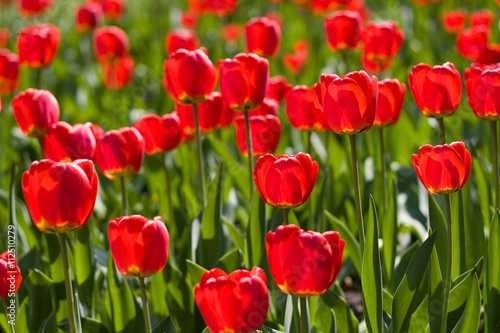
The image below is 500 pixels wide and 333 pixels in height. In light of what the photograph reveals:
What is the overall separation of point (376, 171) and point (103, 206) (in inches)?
43.5

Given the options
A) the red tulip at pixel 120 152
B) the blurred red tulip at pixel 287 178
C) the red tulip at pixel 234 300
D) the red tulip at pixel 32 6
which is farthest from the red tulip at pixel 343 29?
the red tulip at pixel 32 6

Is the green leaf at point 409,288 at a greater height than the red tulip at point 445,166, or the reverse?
the red tulip at point 445,166

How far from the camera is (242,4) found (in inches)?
253

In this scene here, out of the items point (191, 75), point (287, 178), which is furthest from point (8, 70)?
point (287, 178)

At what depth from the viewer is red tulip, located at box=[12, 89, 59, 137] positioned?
1.95 meters

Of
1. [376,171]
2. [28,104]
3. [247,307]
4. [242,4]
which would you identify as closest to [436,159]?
[247,307]

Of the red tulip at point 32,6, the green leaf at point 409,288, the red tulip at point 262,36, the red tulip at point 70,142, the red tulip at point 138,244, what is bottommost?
the green leaf at point 409,288

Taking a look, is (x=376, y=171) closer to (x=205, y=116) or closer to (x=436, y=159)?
(x=205, y=116)

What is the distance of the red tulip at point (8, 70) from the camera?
296 centimetres

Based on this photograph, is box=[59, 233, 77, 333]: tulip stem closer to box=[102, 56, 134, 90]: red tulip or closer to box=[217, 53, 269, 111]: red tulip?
box=[217, 53, 269, 111]: red tulip

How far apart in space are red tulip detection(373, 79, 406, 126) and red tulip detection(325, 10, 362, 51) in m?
1.05

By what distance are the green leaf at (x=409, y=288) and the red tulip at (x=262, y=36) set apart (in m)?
1.52

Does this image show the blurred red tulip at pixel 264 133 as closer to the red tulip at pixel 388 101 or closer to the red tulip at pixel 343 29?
the red tulip at pixel 388 101

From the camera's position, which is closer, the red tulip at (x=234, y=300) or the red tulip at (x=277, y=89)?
the red tulip at (x=234, y=300)
